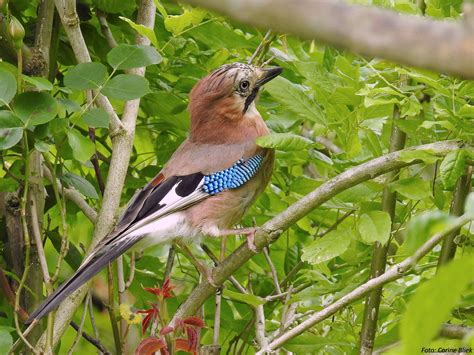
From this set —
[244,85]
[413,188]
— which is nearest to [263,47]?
[244,85]

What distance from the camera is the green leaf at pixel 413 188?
2861mm

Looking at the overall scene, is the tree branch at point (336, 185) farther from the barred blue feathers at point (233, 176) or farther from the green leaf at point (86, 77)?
the barred blue feathers at point (233, 176)

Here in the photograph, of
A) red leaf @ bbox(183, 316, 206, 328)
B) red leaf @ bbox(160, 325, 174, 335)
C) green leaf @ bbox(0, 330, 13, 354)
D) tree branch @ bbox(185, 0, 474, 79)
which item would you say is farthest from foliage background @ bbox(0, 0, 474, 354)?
tree branch @ bbox(185, 0, 474, 79)

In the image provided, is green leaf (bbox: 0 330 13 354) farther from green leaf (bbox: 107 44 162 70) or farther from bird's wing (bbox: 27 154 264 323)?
green leaf (bbox: 107 44 162 70)

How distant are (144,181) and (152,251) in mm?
425

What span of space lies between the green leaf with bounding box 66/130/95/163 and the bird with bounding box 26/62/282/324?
492 millimetres

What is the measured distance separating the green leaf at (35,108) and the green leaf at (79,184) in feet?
1.45

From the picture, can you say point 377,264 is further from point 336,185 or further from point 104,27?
point 104,27

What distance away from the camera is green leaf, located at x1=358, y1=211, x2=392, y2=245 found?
9.09 feet

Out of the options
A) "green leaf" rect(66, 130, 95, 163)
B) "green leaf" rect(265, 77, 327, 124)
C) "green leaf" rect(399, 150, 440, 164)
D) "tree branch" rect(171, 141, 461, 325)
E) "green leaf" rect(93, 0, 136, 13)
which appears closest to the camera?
"green leaf" rect(399, 150, 440, 164)

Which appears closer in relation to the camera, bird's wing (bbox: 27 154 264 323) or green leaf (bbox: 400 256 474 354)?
green leaf (bbox: 400 256 474 354)

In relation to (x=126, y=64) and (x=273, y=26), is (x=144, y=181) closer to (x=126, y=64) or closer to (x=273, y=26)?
(x=126, y=64)

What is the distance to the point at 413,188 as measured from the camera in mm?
2895

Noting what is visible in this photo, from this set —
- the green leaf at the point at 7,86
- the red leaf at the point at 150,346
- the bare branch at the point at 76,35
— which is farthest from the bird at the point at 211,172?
the red leaf at the point at 150,346
